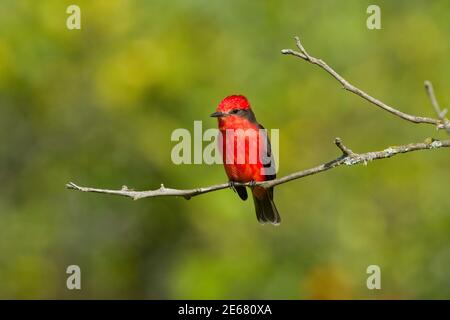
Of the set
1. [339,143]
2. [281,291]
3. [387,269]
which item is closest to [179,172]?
[281,291]

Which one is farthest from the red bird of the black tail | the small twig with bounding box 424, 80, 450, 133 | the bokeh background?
the small twig with bounding box 424, 80, 450, 133

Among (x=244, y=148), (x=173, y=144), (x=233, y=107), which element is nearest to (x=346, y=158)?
(x=233, y=107)

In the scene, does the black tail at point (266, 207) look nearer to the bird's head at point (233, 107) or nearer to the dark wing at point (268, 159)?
the dark wing at point (268, 159)

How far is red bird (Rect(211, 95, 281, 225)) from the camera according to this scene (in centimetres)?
613

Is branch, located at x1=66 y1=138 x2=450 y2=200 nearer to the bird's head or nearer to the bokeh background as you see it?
the bird's head

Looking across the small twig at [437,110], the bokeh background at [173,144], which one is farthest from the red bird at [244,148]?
the small twig at [437,110]

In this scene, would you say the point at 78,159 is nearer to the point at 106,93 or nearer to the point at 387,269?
the point at 106,93

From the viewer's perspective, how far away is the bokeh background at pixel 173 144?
376 inches

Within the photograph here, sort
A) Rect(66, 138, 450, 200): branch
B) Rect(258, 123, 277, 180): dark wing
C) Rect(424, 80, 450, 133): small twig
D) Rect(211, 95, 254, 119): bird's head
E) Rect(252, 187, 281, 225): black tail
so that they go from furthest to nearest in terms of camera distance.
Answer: Rect(252, 187, 281, 225): black tail, Rect(258, 123, 277, 180): dark wing, Rect(211, 95, 254, 119): bird's head, Rect(66, 138, 450, 200): branch, Rect(424, 80, 450, 133): small twig

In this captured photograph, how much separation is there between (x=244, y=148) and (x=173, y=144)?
3420 millimetres

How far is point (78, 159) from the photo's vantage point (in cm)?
1033

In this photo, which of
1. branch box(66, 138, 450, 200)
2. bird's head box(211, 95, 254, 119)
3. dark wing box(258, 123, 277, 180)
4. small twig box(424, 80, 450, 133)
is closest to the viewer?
small twig box(424, 80, 450, 133)

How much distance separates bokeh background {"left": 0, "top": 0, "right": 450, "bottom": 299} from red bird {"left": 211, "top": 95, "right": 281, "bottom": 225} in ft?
7.77

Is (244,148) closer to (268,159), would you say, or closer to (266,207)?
(268,159)
